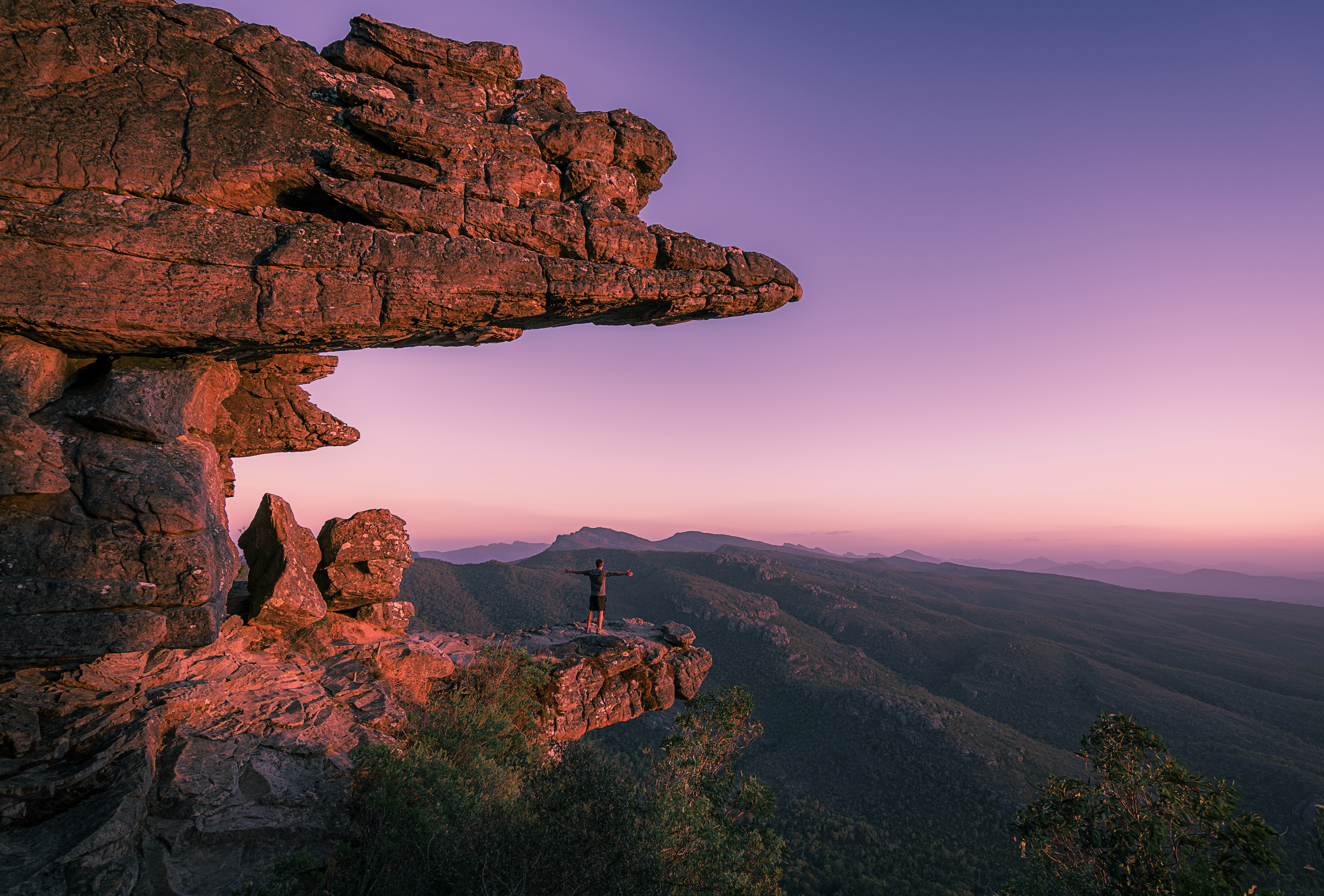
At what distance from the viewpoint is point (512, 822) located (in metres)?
9.20

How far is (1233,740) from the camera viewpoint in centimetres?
7431

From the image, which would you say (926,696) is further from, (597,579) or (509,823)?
(509,823)

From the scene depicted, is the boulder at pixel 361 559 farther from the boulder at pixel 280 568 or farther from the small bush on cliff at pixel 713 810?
the small bush on cliff at pixel 713 810

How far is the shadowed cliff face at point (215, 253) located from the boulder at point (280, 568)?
203 cm

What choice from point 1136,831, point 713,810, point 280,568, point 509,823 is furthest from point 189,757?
point 1136,831

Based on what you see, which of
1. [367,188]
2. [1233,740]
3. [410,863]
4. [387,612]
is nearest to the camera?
[410,863]

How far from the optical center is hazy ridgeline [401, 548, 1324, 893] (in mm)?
65312

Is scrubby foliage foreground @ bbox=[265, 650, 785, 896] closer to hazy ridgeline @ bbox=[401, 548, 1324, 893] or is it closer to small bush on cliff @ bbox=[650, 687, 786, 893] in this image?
small bush on cliff @ bbox=[650, 687, 786, 893]

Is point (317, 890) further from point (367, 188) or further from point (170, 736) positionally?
point (367, 188)

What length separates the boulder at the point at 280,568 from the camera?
15680mm

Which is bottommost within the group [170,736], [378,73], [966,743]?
[966,743]

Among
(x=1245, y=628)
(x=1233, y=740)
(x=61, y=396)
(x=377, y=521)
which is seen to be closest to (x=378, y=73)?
(x=61, y=396)

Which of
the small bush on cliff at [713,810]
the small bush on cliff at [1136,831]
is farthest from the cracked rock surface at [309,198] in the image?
the small bush on cliff at [1136,831]

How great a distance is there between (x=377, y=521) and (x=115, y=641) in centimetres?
992
